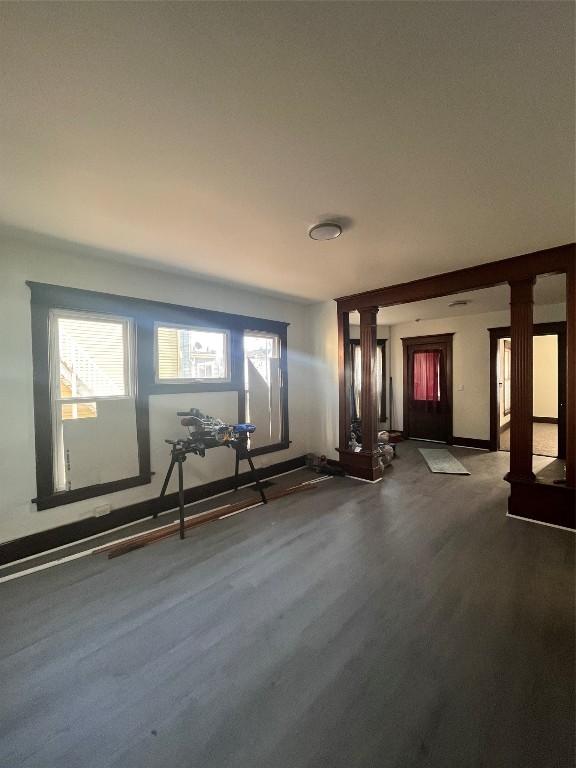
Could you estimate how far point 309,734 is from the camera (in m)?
1.20

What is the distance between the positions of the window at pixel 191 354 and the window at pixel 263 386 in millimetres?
379

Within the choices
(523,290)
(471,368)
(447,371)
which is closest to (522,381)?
(523,290)

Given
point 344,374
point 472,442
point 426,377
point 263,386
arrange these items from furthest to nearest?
point 426,377 → point 472,442 → point 344,374 → point 263,386

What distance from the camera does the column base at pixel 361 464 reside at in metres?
4.17

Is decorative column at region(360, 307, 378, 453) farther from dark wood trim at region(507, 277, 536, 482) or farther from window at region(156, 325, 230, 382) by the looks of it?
window at region(156, 325, 230, 382)

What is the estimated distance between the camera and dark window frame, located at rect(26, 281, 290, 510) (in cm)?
251

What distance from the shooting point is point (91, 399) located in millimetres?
2785

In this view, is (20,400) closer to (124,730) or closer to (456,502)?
(124,730)

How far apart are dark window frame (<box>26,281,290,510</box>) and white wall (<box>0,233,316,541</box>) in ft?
0.19

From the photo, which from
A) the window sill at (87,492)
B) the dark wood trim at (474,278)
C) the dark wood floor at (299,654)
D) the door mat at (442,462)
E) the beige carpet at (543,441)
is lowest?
the dark wood floor at (299,654)

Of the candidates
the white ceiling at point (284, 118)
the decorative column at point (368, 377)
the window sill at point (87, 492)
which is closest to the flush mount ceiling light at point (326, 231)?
the white ceiling at point (284, 118)

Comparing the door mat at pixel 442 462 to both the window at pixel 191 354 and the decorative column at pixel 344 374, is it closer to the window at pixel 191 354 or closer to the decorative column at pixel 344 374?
the decorative column at pixel 344 374

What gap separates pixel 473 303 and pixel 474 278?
1.94m

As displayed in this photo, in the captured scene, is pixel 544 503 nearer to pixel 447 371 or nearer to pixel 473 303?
pixel 473 303
